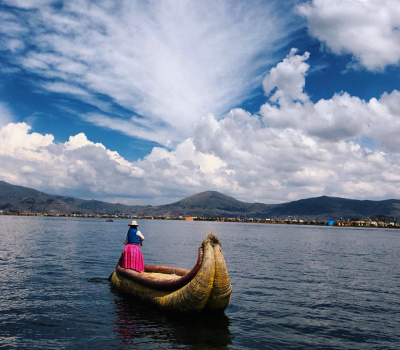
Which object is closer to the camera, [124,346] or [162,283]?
[124,346]

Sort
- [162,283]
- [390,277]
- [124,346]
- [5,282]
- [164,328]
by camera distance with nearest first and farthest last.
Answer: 1. [124,346]
2. [164,328]
3. [162,283]
4. [5,282]
5. [390,277]

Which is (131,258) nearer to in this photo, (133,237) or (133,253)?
(133,253)

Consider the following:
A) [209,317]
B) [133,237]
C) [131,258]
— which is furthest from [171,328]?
[133,237]

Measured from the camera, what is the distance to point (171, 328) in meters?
16.2

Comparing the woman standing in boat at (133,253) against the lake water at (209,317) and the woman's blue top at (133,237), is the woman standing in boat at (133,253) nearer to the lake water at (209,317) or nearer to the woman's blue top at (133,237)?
the woman's blue top at (133,237)

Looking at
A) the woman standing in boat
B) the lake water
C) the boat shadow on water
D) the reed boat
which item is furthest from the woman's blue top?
the reed boat

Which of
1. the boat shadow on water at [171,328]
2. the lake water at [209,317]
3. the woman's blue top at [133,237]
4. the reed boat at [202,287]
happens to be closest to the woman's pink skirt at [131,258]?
the woman's blue top at [133,237]

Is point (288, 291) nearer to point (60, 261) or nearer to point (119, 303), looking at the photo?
point (119, 303)

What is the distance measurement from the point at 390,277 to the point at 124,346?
32.1 metres

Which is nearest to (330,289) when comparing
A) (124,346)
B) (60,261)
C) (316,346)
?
(316,346)

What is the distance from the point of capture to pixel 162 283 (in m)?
18.6

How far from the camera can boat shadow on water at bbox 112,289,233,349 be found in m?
14.7

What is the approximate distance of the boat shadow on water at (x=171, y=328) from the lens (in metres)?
14.7

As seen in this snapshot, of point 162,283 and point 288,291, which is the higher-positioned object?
point 162,283
